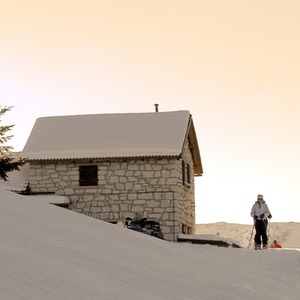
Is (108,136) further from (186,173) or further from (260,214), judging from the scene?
(260,214)

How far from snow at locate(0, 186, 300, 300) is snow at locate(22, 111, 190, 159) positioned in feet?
44.8

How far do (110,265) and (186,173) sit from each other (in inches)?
833

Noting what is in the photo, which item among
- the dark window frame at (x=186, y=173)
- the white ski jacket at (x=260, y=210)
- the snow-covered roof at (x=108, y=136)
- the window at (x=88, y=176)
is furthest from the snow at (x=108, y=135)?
the white ski jacket at (x=260, y=210)

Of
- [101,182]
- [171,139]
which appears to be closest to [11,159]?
[101,182]

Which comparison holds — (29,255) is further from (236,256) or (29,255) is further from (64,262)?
(236,256)

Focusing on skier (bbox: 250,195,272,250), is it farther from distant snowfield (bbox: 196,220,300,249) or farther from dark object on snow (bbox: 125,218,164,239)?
distant snowfield (bbox: 196,220,300,249)

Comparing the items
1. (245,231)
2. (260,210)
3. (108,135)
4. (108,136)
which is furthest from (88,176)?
(245,231)

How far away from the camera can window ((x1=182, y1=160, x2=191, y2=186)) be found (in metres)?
29.9

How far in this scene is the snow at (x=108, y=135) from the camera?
28.6 m

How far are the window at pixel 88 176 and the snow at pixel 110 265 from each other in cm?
1369

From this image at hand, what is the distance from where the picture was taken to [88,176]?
28.7 metres

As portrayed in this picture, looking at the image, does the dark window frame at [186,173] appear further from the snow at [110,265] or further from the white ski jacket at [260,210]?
the snow at [110,265]

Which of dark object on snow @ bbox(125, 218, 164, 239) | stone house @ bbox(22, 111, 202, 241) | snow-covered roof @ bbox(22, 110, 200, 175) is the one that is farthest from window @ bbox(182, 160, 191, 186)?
dark object on snow @ bbox(125, 218, 164, 239)

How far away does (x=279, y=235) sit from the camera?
51.2m
